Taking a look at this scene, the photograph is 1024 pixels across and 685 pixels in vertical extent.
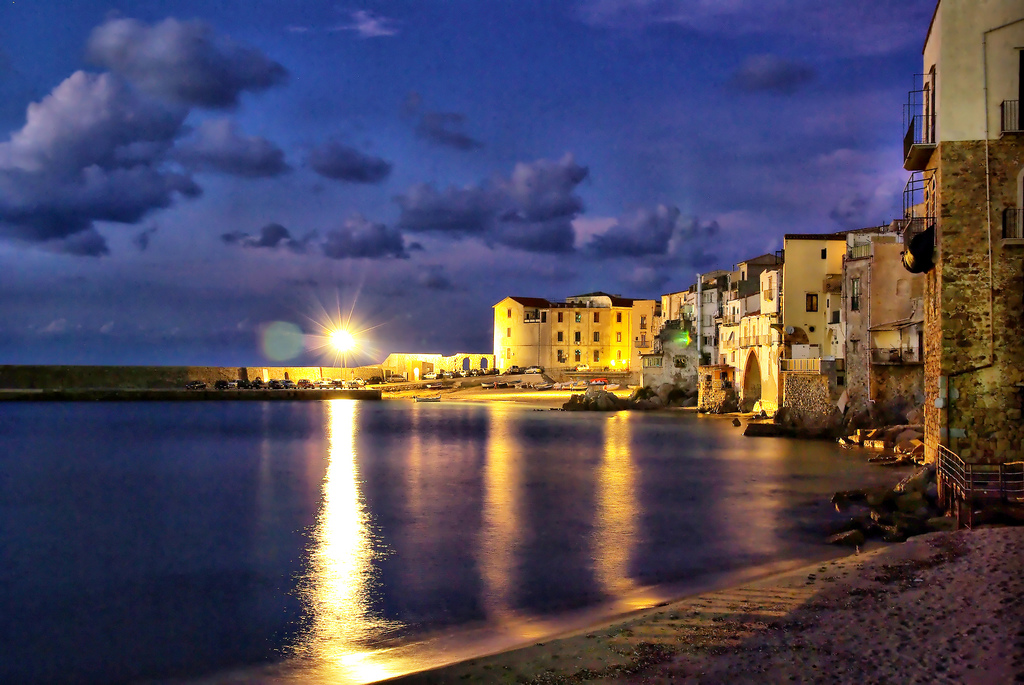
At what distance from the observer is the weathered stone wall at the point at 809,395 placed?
37.5 metres

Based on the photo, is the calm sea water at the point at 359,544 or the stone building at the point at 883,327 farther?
the stone building at the point at 883,327

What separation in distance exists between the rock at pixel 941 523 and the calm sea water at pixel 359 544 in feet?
6.57

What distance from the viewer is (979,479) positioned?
15.2 metres

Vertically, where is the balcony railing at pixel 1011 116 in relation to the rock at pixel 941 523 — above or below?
above

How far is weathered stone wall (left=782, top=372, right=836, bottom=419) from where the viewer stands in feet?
123

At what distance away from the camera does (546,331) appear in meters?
87.9

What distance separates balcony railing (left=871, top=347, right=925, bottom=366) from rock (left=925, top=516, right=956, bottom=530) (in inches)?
800

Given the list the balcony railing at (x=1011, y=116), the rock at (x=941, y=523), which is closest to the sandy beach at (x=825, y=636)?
the rock at (x=941, y=523)

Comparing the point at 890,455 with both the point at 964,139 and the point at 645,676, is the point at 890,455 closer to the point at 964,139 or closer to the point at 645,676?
the point at 964,139

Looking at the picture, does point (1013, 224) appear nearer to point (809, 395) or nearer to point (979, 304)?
point (979, 304)

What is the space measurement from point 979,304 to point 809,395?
2370 centimetres

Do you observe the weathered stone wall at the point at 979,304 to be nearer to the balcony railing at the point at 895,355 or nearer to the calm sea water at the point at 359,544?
the calm sea water at the point at 359,544

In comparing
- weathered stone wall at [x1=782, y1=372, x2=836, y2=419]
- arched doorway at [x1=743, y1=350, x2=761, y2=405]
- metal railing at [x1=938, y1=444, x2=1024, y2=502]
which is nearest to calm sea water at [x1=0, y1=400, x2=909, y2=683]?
metal railing at [x1=938, y1=444, x2=1024, y2=502]

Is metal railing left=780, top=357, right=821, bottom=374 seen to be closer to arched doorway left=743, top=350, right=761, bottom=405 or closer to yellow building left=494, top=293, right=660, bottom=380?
arched doorway left=743, top=350, right=761, bottom=405
